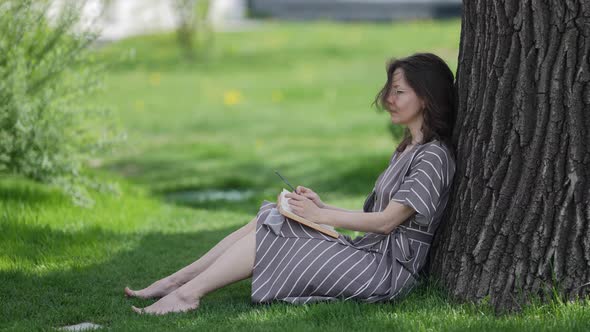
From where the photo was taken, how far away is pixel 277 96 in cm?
1311

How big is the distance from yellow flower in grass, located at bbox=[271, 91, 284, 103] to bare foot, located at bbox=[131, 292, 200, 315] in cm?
932

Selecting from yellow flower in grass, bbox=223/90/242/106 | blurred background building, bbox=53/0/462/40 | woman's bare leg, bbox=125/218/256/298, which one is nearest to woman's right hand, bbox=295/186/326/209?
woman's bare leg, bbox=125/218/256/298

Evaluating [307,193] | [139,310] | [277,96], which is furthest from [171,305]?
[277,96]

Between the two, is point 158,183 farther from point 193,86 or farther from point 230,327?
point 193,86

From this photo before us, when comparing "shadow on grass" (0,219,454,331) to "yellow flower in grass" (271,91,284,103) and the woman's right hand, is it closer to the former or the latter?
the woman's right hand

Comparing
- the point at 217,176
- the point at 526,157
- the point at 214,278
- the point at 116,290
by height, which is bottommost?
the point at 217,176

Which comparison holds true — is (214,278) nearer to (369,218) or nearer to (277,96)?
(369,218)

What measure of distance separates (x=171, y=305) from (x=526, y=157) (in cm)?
154

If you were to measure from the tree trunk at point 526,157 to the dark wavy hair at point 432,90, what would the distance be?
0.58ft

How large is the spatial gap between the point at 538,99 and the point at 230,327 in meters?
1.44

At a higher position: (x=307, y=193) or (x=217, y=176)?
(x=307, y=193)

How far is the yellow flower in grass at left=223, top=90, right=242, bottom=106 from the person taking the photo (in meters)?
12.5

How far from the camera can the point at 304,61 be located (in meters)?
16.2

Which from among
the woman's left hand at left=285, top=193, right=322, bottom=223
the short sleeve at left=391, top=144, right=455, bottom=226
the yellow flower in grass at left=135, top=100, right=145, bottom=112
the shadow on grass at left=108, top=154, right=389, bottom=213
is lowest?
the yellow flower in grass at left=135, top=100, right=145, bottom=112
